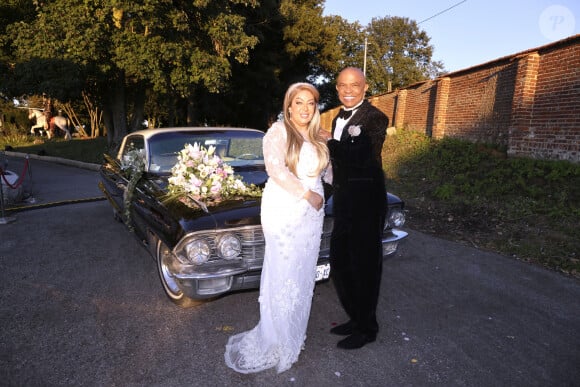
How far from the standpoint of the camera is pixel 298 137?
2469mm

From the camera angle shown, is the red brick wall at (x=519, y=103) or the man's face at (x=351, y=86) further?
the red brick wall at (x=519, y=103)

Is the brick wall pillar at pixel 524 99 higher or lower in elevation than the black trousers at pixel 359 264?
higher

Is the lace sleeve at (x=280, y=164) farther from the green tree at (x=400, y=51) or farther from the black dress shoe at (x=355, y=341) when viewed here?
the green tree at (x=400, y=51)

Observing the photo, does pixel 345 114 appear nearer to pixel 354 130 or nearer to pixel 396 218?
pixel 354 130

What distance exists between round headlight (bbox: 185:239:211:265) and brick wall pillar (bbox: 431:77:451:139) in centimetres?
1036

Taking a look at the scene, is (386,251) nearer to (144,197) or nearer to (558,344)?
(558,344)

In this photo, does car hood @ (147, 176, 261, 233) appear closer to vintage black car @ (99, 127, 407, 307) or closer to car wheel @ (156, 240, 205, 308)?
vintage black car @ (99, 127, 407, 307)

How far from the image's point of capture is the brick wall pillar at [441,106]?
11.3 meters

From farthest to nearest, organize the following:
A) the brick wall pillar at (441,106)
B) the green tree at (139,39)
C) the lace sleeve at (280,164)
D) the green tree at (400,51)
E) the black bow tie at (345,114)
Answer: the green tree at (400,51), the green tree at (139,39), the brick wall pillar at (441,106), the black bow tie at (345,114), the lace sleeve at (280,164)

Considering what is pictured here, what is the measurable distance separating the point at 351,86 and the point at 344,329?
76.4 inches

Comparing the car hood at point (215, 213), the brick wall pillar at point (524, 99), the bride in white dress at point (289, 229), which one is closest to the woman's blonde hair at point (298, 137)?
the bride in white dress at point (289, 229)

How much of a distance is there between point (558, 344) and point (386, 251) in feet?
5.05

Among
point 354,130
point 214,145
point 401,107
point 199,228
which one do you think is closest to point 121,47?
point 401,107

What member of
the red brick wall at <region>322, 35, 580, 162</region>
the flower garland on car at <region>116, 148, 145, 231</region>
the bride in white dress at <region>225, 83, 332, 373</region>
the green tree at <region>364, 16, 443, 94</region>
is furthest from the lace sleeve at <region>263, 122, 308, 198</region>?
the green tree at <region>364, 16, 443, 94</region>
